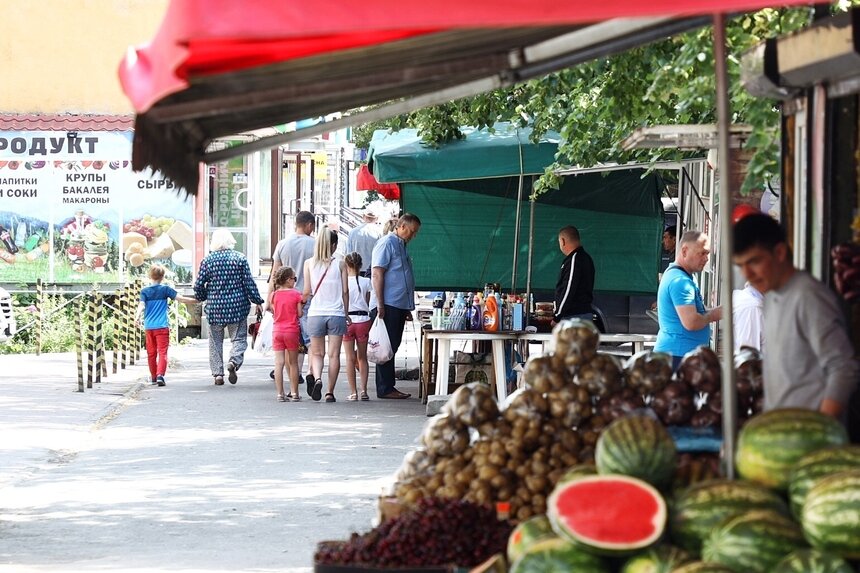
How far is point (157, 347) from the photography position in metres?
18.4

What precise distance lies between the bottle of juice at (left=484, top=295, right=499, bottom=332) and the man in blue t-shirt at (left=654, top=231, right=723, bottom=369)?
15.7 feet

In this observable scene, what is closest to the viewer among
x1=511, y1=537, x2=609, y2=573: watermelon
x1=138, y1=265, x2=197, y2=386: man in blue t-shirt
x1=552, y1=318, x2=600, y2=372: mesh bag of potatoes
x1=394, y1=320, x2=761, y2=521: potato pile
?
x1=511, y1=537, x2=609, y2=573: watermelon

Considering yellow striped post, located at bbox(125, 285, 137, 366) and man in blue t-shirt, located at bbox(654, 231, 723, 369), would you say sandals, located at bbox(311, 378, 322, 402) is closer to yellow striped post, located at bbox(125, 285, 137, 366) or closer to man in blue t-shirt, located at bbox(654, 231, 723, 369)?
yellow striped post, located at bbox(125, 285, 137, 366)

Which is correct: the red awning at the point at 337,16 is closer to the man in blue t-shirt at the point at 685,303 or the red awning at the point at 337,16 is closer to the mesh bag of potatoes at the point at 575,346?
the mesh bag of potatoes at the point at 575,346

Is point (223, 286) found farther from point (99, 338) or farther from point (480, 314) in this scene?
point (480, 314)

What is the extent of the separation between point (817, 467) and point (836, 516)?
40 centimetres

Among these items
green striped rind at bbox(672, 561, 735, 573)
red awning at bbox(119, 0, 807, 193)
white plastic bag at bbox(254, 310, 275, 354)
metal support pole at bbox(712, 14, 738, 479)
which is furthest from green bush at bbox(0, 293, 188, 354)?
green striped rind at bbox(672, 561, 735, 573)

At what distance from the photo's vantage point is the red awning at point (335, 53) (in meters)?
3.43

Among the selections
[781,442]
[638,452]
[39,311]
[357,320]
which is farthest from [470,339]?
[39,311]

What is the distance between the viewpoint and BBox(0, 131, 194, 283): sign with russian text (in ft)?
89.8

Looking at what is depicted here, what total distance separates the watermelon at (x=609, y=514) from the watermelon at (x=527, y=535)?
0.15 meters

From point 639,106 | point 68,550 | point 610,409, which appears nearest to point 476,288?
point 639,106

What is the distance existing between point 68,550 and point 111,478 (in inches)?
112

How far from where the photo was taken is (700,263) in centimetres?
983
